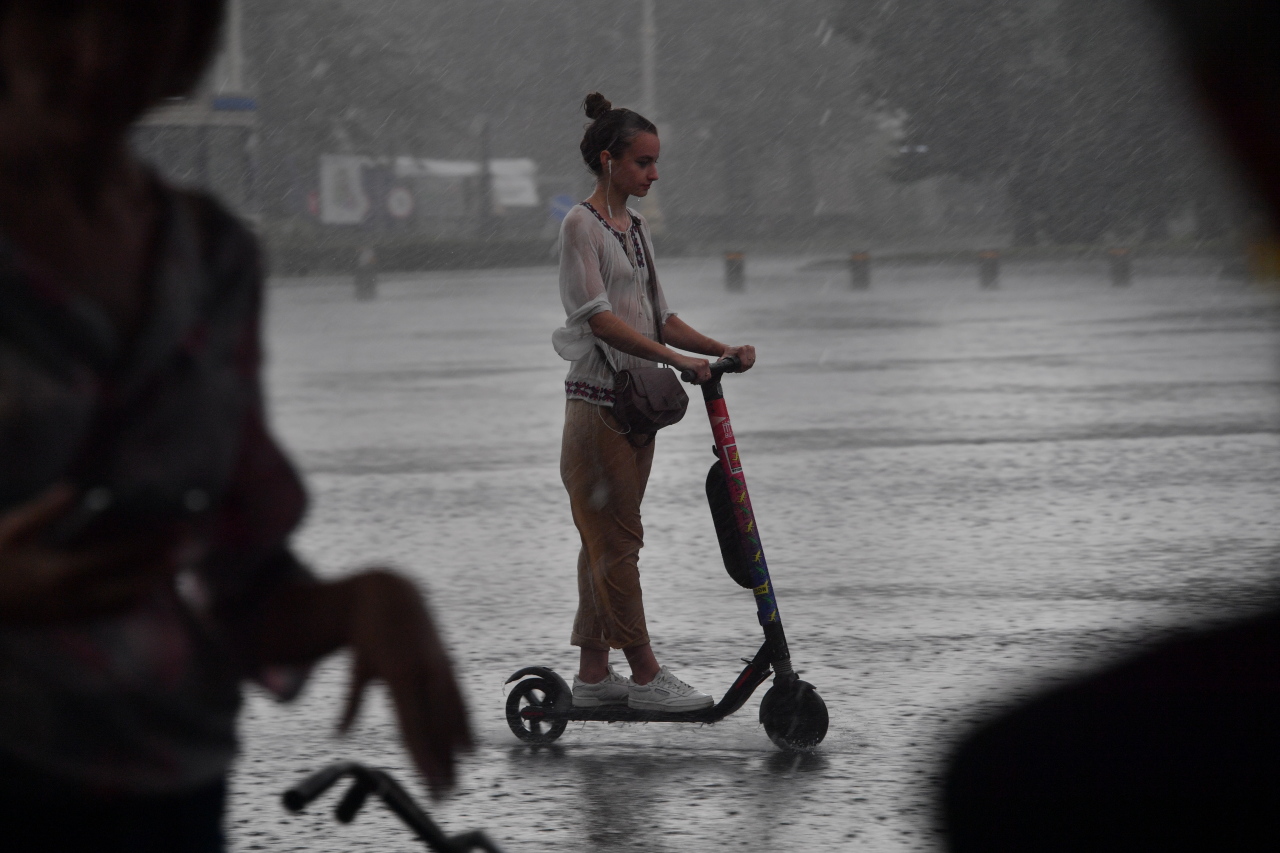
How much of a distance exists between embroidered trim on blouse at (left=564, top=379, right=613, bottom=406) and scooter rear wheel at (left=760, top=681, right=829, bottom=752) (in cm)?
84

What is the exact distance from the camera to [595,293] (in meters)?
4.82

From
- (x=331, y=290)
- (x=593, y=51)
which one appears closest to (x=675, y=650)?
(x=331, y=290)

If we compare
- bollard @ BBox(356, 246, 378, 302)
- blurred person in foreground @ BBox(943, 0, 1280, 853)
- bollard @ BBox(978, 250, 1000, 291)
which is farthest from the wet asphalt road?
bollard @ BBox(978, 250, 1000, 291)

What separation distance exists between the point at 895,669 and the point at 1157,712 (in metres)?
4.88

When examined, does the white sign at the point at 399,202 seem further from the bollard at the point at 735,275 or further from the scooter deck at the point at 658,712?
the scooter deck at the point at 658,712

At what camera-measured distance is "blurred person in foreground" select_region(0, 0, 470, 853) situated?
119cm

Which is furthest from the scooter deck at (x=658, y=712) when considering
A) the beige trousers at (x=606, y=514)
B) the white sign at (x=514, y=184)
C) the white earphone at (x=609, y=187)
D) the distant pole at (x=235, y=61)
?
the white sign at (x=514, y=184)

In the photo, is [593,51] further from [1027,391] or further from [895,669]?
[895,669]

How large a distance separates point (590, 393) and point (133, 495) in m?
3.65

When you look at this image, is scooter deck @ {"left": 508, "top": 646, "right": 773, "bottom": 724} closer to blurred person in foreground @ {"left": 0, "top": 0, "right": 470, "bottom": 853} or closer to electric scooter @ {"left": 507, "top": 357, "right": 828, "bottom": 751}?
electric scooter @ {"left": 507, "top": 357, "right": 828, "bottom": 751}

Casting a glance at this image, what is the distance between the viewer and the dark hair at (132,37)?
3.90ft

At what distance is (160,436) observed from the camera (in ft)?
4.21

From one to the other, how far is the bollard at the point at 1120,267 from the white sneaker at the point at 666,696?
88.8 ft

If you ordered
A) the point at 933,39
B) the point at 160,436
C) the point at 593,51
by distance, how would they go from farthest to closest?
the point at 593,51 < the point at 933,39 < the point at 160,436
